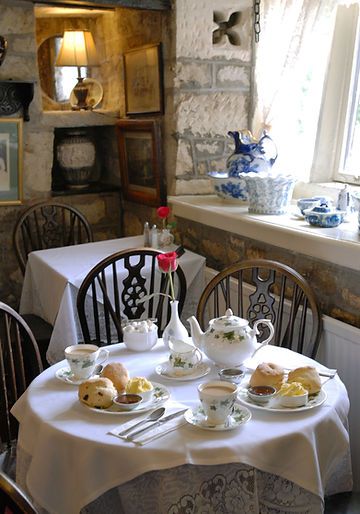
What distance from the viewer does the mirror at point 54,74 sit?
379cm

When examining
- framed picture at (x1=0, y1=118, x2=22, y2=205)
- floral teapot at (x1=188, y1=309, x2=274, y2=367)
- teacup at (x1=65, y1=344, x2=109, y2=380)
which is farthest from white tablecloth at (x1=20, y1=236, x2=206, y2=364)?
floral teapot at (x1=188, y1=309, x2=274, y2=367)

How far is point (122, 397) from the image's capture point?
158cm

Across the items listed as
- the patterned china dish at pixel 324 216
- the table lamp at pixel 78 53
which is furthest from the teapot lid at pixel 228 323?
the table lamp at pixel 78 53

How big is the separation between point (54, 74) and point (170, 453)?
9.71 feet

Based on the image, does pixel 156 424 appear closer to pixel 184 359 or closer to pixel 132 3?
pixel 184 359

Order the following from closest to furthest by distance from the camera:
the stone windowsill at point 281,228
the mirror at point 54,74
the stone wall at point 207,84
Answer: the stone windowsill at point 281,228 < the stone wall at point 207,84 < the mirror at point 54,74

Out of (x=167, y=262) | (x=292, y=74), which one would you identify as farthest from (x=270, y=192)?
(x=167, y=262)

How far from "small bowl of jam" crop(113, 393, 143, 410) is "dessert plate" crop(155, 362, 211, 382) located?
17 centimetres

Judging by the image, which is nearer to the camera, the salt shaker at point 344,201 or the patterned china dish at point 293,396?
the patterned china dish at point 293,396

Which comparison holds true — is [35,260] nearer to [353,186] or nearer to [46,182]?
[46,182]

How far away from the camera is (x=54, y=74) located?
12.5 feet

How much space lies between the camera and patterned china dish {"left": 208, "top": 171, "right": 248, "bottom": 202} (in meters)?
2.87

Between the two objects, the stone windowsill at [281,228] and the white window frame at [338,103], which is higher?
the white window frame at [338,103]

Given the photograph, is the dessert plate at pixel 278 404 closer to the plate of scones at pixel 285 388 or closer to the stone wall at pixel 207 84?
the plate of scones at pixel 285 388
